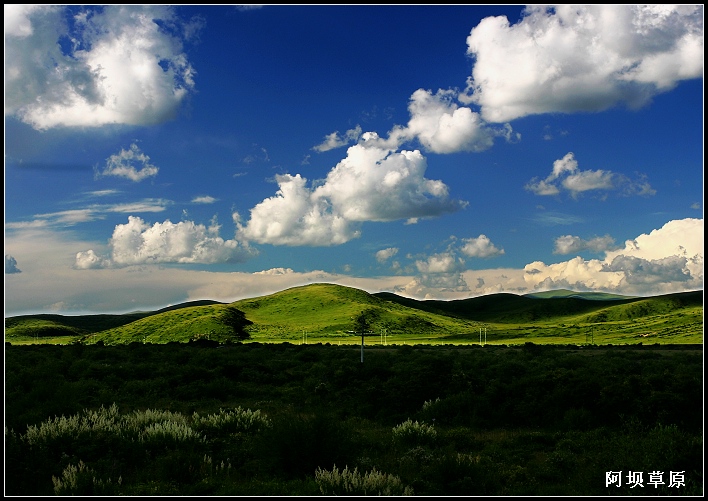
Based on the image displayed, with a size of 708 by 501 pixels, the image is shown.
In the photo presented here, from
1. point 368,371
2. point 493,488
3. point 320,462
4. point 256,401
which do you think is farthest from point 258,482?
point 368,371

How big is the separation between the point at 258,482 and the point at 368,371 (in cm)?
1949

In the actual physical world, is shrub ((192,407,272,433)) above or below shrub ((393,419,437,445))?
above

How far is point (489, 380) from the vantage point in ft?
84.0

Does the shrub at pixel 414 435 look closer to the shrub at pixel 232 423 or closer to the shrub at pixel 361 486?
the shrub at pixel 232 423

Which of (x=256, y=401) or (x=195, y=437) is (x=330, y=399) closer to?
(x=256, y=401)

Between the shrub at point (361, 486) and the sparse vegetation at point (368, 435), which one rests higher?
the shrub at point (361, 486)

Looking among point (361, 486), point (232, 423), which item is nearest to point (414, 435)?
point (232, 423)

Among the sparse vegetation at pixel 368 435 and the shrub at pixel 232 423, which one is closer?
the sparse vegetation at pixel 368 435

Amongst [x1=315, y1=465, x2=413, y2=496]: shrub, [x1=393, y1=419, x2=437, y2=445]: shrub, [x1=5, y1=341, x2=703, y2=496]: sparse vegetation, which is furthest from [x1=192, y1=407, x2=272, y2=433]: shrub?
[x1=315, y1=465, x2=413, y2=496]: shrub

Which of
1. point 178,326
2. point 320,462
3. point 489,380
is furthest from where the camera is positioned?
point 178,326

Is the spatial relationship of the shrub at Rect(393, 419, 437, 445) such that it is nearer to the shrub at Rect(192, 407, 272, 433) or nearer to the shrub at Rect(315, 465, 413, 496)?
the shrub at Rect(192, 407, 272, 433)

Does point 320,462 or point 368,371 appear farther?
point 368,371

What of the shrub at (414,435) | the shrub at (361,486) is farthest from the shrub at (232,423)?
the shrub at (361,486)

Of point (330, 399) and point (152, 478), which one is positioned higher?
point (152, 478)
